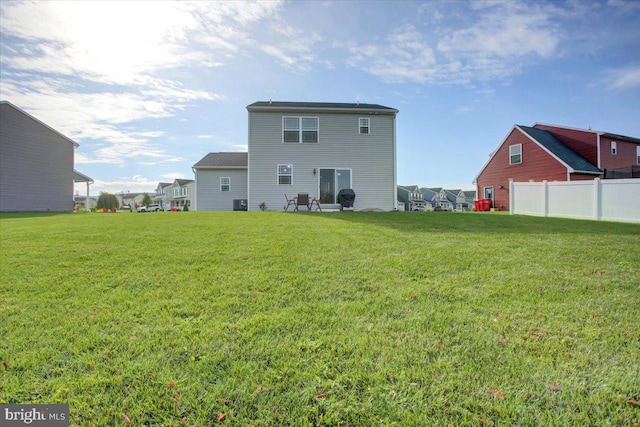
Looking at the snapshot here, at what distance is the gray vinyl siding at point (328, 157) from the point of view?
46.1 ft

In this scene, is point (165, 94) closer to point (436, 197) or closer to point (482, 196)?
point (482, 196)

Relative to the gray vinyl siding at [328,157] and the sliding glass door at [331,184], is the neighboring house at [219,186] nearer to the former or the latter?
the gray vinyl siding at [328,157]

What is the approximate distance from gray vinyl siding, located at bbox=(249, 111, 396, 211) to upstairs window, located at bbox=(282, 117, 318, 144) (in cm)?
19

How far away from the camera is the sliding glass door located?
14352 millimetres

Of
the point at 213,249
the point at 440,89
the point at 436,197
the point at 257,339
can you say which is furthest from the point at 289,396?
the point at 436,197

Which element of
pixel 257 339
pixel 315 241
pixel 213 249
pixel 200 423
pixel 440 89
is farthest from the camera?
pixel 440 89

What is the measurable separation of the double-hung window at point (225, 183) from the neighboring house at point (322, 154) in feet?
16.2

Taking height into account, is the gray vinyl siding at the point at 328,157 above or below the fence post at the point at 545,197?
above

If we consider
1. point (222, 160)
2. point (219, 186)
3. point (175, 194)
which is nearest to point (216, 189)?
point (219, 186)

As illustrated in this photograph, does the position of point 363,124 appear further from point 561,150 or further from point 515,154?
point 561,150

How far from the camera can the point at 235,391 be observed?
1550mm

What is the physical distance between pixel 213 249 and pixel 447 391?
3.79 m

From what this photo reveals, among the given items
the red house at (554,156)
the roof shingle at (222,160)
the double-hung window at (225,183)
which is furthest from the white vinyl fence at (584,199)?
the double-hung window at (225,183)

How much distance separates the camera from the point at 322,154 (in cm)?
1428
